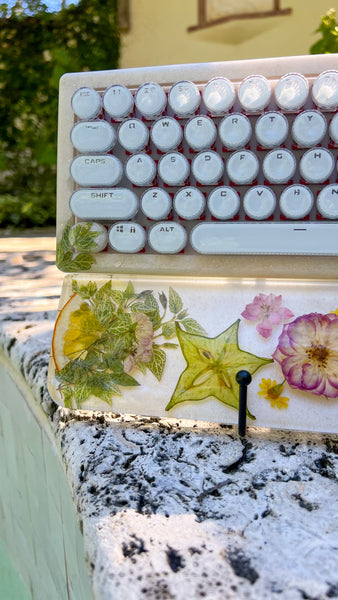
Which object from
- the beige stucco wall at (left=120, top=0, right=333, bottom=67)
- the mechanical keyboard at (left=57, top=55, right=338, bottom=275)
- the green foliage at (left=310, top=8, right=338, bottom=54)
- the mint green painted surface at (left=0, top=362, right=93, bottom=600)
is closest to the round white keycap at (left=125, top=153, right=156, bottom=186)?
the mechanical keyboard at (left=57, top=55, right=338, bottom=275)

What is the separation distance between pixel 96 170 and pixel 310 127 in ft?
0.60

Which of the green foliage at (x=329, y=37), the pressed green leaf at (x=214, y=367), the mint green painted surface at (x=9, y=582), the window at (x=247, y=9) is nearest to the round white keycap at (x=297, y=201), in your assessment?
the pressed green leaf at (x=214, y=367)

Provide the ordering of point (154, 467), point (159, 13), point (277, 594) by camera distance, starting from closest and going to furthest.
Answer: point (277, 594) < point (154, 467) < point (159, 13)

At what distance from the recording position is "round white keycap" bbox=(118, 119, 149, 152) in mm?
444

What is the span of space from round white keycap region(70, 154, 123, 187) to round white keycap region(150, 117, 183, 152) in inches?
1.6

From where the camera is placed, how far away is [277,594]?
260 mm

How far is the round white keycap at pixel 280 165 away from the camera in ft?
1.38

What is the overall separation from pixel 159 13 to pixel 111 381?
10.7 feet

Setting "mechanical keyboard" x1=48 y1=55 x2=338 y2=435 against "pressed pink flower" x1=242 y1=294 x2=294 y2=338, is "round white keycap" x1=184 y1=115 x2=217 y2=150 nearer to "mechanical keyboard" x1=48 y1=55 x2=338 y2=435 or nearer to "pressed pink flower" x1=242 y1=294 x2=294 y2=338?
"mechanical keyboard" x1=48 y1=55 x2=338 y2=435

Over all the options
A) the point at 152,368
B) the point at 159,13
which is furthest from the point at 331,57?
the point at 159,13

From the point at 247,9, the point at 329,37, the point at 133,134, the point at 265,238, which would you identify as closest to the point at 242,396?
the point at 265,238

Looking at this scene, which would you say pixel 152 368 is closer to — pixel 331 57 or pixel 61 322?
pixel 61 322

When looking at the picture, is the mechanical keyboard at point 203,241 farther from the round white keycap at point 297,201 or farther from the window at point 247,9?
the window at point 247,9

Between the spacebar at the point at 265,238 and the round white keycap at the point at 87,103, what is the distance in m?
0.14
